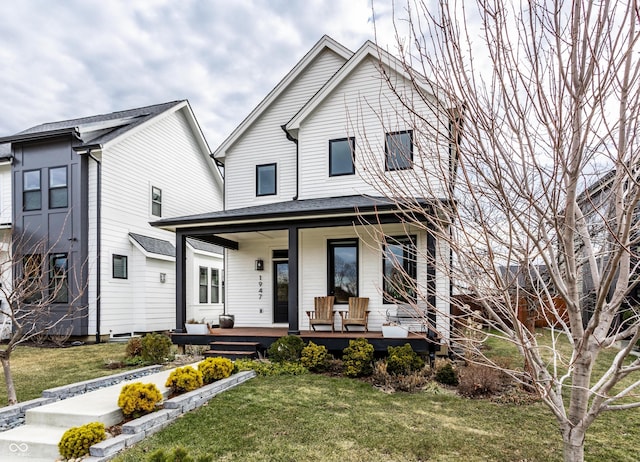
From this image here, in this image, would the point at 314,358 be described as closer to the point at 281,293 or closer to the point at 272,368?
the point at 272,368

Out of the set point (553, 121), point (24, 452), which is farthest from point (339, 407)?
point (553, 121)

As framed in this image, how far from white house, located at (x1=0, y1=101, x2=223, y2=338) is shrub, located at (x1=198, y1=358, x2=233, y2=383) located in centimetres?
639

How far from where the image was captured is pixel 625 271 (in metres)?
2.52

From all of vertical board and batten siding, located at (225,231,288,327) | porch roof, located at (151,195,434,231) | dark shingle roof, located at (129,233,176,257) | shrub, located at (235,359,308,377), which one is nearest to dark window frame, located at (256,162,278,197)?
vertical board and batten siding, located at (225,231,288,327)

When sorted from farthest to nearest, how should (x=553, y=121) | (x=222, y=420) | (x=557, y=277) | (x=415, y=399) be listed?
1. (x=415, y=399)
2. (x=222, y=420)
3. (x=557, y=277)
4. (x=553, y=121)

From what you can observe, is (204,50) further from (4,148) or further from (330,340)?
(330,340)

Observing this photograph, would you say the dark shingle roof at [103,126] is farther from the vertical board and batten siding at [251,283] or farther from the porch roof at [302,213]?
the vertical board and batten siding at [251,283]

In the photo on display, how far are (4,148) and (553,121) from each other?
19563 millimetres

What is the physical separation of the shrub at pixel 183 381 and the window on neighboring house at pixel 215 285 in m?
10.8

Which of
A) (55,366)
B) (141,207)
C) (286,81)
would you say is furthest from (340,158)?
(55,366)

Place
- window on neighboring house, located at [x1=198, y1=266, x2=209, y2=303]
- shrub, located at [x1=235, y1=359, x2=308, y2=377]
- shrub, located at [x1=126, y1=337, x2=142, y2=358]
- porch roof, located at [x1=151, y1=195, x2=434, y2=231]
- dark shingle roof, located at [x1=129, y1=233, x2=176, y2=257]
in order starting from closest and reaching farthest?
1. shrub, located at [x1=235, y1=359, x2=308, y2=377]
2. porch roof, located at [x1=151, y1=195, x2=434, y2=231]
3. shrub, located at [x1=126, y1=337, x2=142, y2=358]
4. dark shingle roof, located at [x1=129, y1=233, x2=176, y2=257]
5. window on neighboring house, located at [x1=198, y1=266, x2=209, y2=303]

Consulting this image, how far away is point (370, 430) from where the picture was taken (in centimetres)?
488

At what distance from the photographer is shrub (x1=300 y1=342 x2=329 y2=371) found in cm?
798

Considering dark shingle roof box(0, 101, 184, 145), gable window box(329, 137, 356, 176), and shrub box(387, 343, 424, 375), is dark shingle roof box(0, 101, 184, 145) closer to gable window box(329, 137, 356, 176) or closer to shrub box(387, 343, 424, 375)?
gable window box(329, 137, 356, 176)
